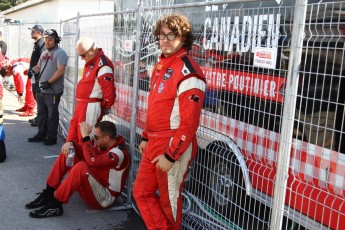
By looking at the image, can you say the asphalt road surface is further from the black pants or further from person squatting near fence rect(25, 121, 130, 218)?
the black pants

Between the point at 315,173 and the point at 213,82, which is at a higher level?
the point at 213,82

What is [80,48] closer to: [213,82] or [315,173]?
[213,82]

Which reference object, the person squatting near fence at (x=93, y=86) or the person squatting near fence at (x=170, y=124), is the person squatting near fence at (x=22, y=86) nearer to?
the person squatting near fence at (x=93, y=86)

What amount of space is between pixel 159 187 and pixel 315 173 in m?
1.19

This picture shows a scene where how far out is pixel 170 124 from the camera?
328 centimetres

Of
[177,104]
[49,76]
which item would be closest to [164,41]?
[177,104]

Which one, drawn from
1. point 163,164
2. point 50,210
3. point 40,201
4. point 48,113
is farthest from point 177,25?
point 48,113

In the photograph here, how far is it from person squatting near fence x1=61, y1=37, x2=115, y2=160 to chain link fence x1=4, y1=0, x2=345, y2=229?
371 mm

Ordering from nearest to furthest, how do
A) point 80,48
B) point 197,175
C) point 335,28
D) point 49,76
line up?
point 335,28, point 197,175, point 80,48, point 49,76

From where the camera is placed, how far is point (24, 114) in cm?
992

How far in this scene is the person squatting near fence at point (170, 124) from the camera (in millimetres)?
3113

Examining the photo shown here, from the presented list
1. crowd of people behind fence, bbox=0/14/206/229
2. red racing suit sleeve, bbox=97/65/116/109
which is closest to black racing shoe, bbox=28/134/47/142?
crowd of people behind fence, bbox=0/14/206/229

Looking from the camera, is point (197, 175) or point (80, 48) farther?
point (80, 48)

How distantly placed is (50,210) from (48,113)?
314cm
